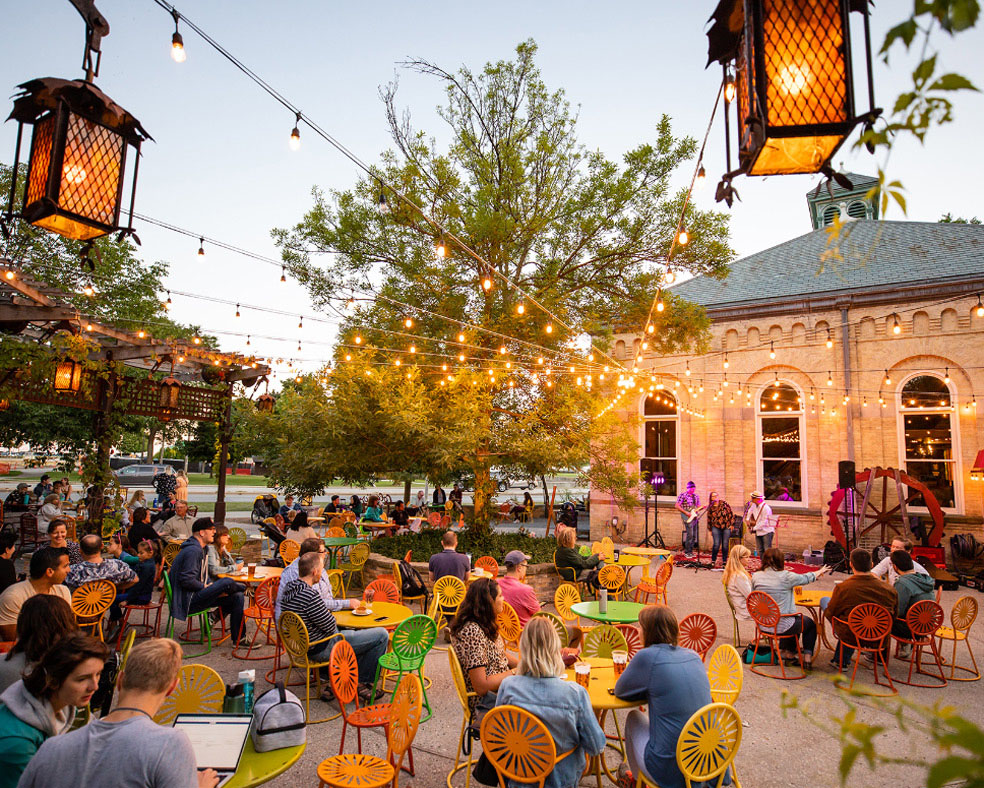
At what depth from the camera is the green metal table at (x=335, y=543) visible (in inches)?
445

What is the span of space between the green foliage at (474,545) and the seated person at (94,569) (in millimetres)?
4841

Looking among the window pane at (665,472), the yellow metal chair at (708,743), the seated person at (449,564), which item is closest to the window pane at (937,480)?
the window pane at (665,472)

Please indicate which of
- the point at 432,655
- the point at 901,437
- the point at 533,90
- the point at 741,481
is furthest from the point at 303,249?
the point at 901,437

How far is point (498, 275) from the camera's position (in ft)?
35.1

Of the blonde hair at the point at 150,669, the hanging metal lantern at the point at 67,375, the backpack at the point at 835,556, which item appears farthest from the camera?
the backpack at the point at 835,556

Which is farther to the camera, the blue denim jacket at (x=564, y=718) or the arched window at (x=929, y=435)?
the arched window at (x=929, y=435)

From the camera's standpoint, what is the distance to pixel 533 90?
38.8ft

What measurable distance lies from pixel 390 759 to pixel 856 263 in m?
16.6

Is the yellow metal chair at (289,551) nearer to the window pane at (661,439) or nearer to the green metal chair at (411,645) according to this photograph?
the green metal chair at (411,645)

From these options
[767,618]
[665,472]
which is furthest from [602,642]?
[665,472]

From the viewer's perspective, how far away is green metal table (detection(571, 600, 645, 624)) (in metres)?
6.11

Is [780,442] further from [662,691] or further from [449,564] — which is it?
[662,691]

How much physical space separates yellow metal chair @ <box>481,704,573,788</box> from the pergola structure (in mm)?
7820

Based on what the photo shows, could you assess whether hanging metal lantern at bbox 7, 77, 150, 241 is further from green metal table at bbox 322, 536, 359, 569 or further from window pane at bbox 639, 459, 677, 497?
window pane at bbox 639, 459, 677, 497
